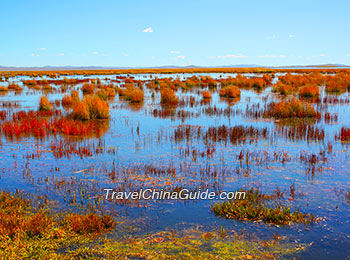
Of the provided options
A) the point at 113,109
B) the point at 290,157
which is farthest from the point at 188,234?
the point at 113,109

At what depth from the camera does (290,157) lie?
9.03 meters

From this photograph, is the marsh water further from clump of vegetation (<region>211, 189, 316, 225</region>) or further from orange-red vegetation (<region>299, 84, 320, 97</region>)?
orange-red vegetation (<region>299, 84, 320, 97</region>)

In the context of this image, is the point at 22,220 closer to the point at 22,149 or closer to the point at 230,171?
the point at 230,171

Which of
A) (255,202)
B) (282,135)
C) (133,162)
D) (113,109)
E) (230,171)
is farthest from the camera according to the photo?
(113,109)

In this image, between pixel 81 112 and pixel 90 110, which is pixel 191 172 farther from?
pixel 90 110

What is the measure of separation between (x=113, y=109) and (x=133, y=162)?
11.2 meters

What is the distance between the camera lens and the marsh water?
545 cm

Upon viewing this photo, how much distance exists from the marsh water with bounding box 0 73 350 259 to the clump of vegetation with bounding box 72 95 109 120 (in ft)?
7.71

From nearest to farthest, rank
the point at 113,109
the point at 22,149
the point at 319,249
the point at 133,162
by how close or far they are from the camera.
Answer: the point at 319,249
the point at 133,162
the point at 22,149
the point at 113,109

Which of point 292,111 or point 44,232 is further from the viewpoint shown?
point 292,111

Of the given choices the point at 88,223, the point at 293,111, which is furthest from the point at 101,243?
the point at 293,111

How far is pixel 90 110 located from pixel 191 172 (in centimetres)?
951

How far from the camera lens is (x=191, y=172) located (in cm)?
789

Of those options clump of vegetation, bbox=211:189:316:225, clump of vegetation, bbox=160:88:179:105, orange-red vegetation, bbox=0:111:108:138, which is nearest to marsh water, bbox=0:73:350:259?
clump of vegetation, bbox=211:189:316:225
